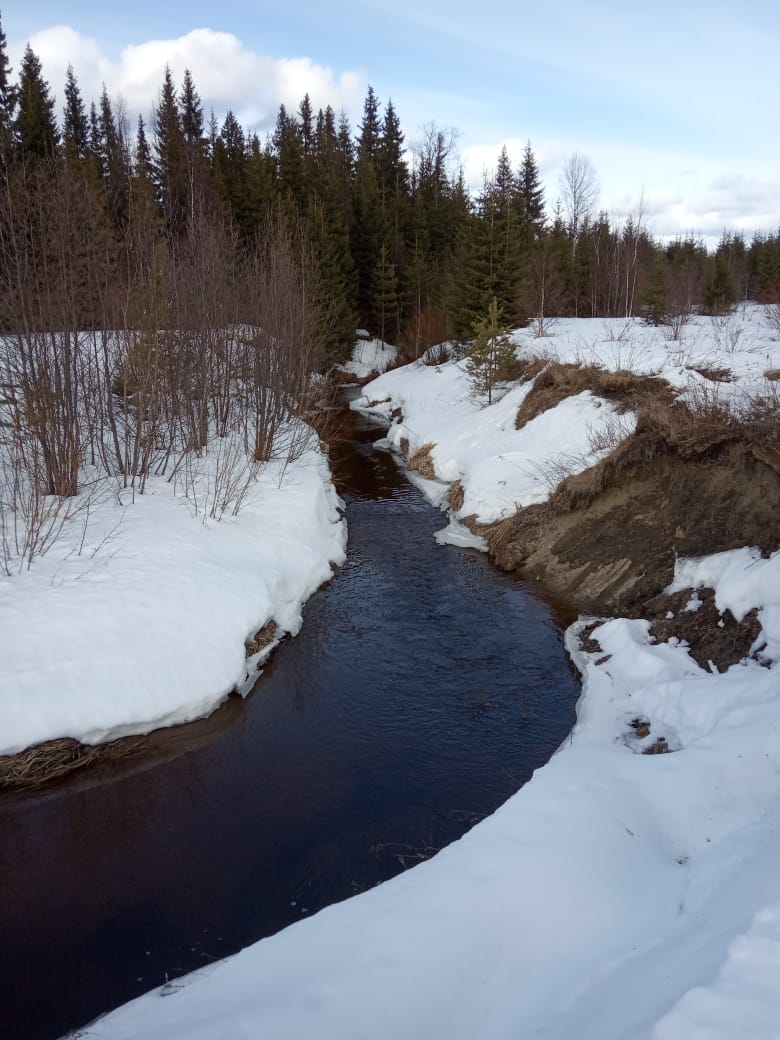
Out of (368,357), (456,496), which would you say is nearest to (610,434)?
(456,496)

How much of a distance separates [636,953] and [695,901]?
58 centimetres

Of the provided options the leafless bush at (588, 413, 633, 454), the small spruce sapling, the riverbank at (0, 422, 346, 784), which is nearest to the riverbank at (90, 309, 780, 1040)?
the riverbank at (0, 422, 346, 784)

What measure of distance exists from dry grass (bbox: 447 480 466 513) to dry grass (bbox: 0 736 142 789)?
9.88 metres

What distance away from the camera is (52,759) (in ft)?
23.7

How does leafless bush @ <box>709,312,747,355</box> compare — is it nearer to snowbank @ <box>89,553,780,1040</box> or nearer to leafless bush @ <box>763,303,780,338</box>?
leafless bush @ <box>763,303,780,338</box>

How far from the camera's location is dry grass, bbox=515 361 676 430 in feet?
47.1

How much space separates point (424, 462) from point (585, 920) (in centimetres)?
1589

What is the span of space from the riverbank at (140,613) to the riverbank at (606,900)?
3.42 m

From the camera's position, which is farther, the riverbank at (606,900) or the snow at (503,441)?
the snow at (503,441)

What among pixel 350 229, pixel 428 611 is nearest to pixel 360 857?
pixel 428 611

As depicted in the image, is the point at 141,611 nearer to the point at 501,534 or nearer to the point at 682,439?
the point at 501,534

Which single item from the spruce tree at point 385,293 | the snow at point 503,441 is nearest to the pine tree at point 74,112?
the spruce tree at point 385,293

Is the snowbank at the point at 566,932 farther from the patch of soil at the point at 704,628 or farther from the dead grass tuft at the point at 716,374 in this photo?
the dead grass tuft at the point at 716,374

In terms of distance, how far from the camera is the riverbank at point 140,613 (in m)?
7.41
